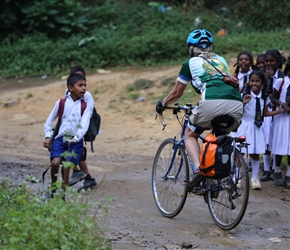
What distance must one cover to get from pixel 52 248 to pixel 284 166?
498 cm

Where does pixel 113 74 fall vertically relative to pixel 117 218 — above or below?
above

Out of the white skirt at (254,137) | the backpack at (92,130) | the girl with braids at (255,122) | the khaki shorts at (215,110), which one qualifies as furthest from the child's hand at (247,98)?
the backpack at (92,130)

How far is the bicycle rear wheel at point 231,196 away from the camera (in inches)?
237

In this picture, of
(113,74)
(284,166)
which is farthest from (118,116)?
(284,166)

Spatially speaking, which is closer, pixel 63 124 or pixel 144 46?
pixel 63 124

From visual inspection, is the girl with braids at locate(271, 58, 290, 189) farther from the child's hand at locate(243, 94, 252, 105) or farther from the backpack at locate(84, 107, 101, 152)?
the backpack at locate(84, 107, 101, 152)

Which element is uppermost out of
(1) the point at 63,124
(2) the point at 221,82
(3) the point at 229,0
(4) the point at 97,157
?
(3) the point at 229,0

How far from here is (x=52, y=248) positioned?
14.7 feet

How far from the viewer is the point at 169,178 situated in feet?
22.9

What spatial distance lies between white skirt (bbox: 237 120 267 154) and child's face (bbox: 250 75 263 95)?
0.38 metres

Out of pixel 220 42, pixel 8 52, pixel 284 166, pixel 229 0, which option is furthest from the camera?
pixel 229 0

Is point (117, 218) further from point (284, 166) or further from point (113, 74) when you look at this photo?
point (113, 74)

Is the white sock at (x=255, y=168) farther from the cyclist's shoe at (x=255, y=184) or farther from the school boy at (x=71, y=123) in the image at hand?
the school boy at (x=71, y=123)

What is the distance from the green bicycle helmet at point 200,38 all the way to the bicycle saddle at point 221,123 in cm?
74
